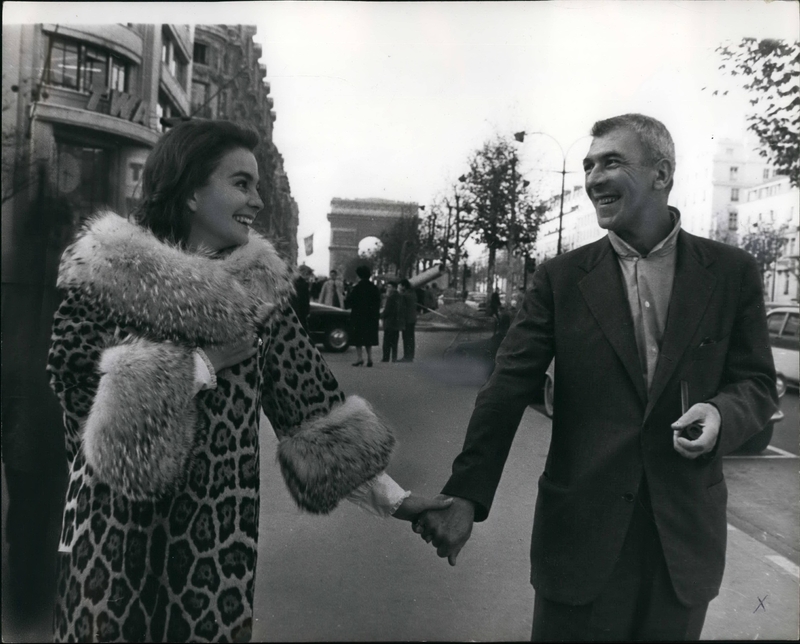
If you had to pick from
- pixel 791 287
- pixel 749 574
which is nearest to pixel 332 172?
pixel 791 287

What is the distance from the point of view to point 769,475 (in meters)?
3.62

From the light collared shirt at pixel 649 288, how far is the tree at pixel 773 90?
38.2 inches

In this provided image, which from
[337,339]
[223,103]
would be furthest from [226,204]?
[223,103]

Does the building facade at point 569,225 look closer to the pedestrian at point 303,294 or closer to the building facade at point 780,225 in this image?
the building facade at point 780,225

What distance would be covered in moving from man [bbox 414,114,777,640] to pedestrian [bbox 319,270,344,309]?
101 cm

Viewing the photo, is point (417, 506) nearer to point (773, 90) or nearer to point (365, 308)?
point (365, 308)

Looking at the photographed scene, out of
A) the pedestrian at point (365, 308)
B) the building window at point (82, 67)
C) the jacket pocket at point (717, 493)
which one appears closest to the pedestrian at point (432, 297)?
the pedestrian at point (365, 308)

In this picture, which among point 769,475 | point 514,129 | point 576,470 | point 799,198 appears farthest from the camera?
point 769,475

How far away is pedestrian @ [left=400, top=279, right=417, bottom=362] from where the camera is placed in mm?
3033

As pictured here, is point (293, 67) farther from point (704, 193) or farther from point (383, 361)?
point (704, 193)

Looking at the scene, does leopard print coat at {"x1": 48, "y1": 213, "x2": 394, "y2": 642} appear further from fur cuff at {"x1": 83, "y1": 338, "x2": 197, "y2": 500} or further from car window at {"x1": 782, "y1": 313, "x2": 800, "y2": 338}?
car window at {"x1": 782, "y1": 313, "x2": 800, "y2": 338}

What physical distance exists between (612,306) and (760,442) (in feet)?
5.80

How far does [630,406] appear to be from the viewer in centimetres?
202

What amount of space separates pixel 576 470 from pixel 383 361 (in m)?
1.07
